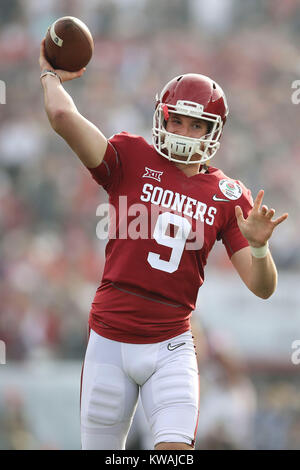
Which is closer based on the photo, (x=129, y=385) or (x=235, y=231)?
(x=129, y=385)

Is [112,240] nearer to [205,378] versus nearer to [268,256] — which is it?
[268,256]

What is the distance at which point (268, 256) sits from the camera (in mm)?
3078

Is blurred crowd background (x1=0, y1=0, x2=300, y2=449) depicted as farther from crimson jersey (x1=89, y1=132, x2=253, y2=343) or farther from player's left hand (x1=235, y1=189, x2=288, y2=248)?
player's left hand (x1=235, y1=189, x2=288, y2=248)

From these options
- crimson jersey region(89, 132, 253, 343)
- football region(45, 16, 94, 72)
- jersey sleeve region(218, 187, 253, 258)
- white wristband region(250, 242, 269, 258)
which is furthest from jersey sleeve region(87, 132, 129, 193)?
white wristband region(250, 242, 269, 258)

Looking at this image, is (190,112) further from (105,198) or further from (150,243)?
(105,198)

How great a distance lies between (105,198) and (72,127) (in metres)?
6.11

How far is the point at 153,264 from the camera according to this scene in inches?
120

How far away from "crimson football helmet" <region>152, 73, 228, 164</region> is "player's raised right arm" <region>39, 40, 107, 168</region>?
0.91 feet

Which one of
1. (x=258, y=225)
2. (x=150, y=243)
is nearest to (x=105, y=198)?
(x=150, y=243)

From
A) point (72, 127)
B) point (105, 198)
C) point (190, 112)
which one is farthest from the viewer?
point (105, 198)

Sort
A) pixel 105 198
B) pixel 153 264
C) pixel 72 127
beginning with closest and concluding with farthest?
1. pixel 72 127
2. pixel 153 264
3. pixel 105 198

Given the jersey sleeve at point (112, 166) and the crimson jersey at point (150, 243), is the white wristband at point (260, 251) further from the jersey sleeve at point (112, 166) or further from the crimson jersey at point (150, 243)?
the jersey sleeve at point (112, 166)

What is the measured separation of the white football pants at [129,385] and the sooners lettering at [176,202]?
0.49 meters

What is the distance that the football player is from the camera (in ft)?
9.84
